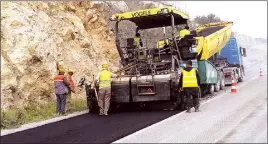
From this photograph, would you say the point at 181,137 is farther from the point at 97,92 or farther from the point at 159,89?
the point at 97,92

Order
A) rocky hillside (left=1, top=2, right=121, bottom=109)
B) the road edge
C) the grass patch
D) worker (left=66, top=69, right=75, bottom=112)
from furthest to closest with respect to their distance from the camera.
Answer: rocky hillside (left=1, top=2, right=121, bottom=109) → worker (left=66, top=69, right=75, bottom=112) → the grass patch → the road edge

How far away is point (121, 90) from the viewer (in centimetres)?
1124

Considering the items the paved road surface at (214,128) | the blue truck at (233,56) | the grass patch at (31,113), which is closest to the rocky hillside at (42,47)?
the grass patch at (31,113)

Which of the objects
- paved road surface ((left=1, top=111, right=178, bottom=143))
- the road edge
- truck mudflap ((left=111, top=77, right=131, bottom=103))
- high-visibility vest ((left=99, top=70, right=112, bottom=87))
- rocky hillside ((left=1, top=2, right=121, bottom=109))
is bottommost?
the road edge

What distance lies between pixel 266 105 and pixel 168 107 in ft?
19.1

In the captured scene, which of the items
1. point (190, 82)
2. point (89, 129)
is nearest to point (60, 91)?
point (89, 129)

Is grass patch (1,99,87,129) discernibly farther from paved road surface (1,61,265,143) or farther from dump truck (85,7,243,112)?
dump truck (85,7,243,112)

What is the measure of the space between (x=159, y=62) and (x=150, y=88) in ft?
5.38

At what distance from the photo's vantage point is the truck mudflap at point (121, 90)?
11202 mm

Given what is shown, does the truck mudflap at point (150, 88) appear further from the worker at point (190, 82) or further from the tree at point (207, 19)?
the tree at point (207, 19)

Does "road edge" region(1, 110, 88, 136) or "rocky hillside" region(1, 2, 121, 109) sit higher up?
"rocky hillside" region(1, 2, 121, 109)

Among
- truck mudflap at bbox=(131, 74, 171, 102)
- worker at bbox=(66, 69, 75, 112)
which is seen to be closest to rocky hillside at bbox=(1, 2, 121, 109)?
worker at bbox=(66, 69, 75, 112)

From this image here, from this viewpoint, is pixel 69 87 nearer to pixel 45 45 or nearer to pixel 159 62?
pixel 45 45

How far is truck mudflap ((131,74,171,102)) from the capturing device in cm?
1099
